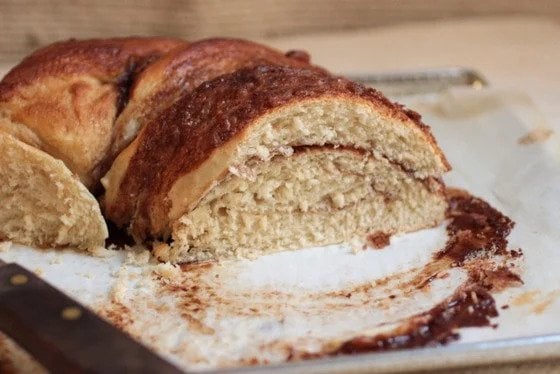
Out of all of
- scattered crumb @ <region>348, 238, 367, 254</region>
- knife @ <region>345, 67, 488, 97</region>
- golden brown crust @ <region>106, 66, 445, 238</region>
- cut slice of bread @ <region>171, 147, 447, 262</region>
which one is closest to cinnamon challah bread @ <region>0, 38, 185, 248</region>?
golden brown crust @ <region>106, 66, 445, 238</region>

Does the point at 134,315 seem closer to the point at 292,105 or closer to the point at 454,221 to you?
the point at 292,105

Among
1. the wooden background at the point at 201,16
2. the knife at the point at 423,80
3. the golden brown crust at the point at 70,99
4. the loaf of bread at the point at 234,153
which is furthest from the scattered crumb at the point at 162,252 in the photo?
the wooden background at the point at 201,16

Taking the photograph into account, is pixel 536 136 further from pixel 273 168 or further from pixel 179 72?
pixel 179 72

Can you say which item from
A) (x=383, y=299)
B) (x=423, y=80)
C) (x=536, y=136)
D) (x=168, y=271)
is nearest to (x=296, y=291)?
(x=383, y=299)

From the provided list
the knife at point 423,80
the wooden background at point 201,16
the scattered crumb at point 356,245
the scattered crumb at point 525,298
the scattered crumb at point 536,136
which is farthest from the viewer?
the wooden background at point 201,16

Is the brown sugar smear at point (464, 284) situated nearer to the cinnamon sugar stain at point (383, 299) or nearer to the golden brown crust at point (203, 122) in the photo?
the cinnamon sugar stain at point (383, 299)

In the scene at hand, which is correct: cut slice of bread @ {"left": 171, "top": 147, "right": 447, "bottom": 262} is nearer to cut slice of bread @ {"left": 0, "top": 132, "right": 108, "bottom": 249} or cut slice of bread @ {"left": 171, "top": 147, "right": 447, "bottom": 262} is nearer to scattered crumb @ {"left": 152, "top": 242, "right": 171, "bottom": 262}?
scattered crumb @ {"left": 152, "top": 242, "right": 171, "bottom": 262}
